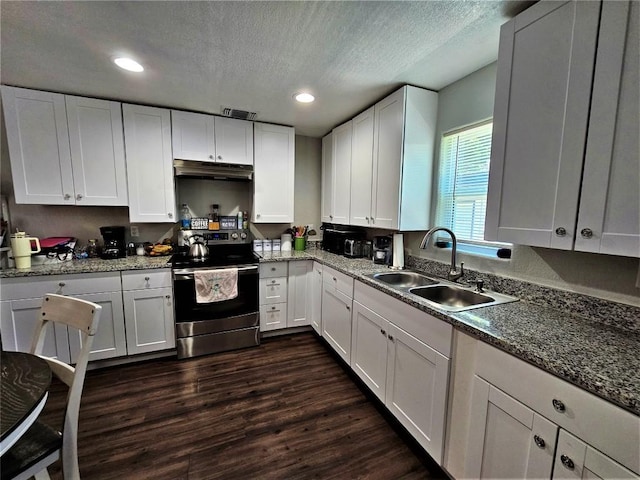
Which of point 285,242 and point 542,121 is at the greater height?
point 542,121

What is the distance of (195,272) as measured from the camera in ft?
8.00

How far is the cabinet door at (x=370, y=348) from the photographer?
1789mm

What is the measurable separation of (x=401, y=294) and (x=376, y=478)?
975mm

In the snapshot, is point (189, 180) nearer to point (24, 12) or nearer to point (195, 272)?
point (195, 272)

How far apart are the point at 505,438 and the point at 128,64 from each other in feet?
9.66

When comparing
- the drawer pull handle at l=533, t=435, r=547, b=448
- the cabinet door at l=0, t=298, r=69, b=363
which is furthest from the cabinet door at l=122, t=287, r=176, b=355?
the drawer pull handle at l=533, t=435, r=547, b=448

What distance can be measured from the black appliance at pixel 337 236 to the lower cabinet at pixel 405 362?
0.89m

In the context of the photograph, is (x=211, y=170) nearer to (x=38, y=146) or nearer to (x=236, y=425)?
(x=38, y=146)

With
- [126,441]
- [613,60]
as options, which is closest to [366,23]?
[613,60]

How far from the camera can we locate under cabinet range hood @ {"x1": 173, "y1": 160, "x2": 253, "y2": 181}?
8.68 ft

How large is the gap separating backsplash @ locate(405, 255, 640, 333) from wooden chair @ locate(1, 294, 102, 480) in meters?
2.12

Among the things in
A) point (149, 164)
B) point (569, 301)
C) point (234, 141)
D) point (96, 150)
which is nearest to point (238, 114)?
point (234, 141)

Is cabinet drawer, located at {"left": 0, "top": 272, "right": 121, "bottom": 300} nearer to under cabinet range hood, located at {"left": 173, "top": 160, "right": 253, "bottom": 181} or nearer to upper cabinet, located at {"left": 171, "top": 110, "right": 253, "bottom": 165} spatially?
under cabinet range hood, located at {"left": 173, "top": 160, "right": 253, "bottom": 181}

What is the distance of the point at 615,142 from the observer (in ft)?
3.18
